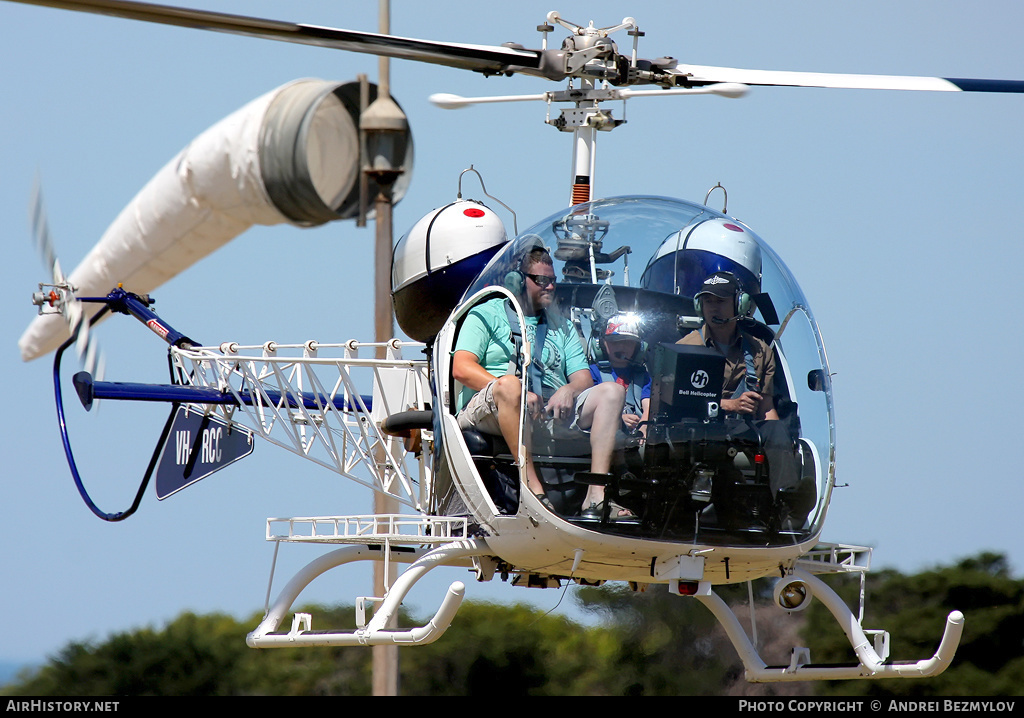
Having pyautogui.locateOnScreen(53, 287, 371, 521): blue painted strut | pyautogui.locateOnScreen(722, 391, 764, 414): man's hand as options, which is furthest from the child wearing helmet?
pyautogui.locateOnScreen(53, 287, 371, 521): blue painted strut

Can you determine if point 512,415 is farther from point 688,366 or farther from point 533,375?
point 688,366

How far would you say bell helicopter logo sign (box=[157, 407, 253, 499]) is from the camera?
32.8 feet

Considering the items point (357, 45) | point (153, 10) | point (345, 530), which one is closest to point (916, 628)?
point (345, 530)

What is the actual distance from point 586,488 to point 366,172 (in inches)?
95.5

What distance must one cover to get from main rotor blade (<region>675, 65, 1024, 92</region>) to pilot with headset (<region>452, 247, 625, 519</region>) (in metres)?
1.72

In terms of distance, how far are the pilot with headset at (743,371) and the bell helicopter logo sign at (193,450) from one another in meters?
4.46

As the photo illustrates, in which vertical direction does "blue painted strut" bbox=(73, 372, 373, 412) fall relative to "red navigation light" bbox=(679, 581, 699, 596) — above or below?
above

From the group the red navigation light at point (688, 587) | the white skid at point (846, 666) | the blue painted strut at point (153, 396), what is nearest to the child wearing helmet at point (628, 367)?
the red navigation light at point (688, 587)

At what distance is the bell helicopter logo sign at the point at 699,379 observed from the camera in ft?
20.5

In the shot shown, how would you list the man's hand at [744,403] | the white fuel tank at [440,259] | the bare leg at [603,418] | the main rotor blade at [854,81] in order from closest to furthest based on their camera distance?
the bare leg at [603,418] → the man's hand at [744,403] → the main rotor blade at [854,81] → the white fuel tank at [440,259]

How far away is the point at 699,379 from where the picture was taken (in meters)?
6.26

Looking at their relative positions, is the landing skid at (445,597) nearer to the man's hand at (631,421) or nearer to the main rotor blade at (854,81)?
the man's hand at (631,421)

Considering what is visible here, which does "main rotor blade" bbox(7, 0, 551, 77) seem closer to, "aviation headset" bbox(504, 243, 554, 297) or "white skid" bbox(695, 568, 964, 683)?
"aviation headset" bbox(504, 243, 554, 297)

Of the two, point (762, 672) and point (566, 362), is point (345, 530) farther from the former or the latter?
point (762, 672)
